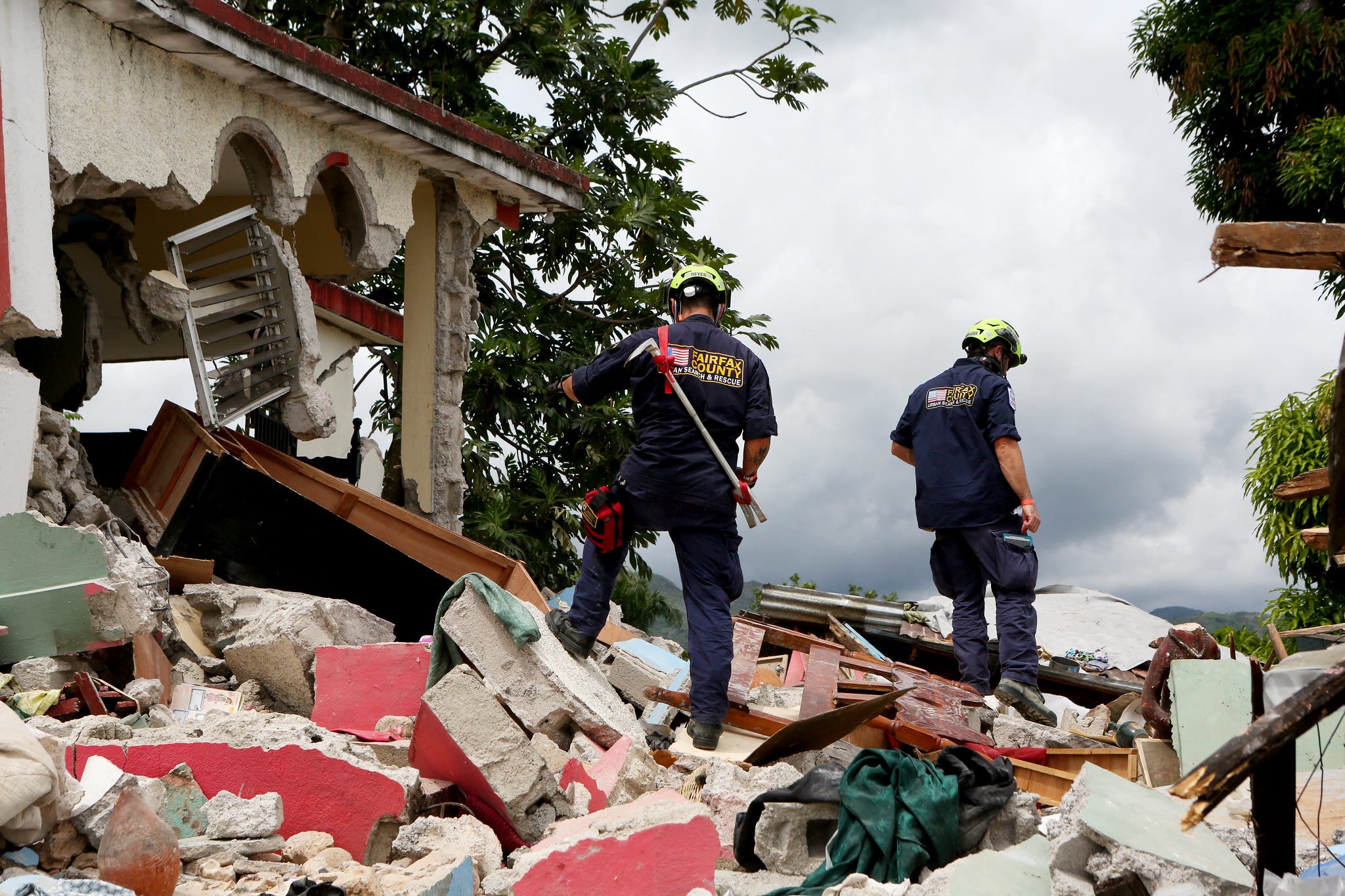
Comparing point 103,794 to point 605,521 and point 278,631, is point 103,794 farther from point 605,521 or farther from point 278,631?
point 605,521

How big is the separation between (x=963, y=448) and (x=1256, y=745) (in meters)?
4.68

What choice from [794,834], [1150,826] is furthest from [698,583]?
[1150,826]

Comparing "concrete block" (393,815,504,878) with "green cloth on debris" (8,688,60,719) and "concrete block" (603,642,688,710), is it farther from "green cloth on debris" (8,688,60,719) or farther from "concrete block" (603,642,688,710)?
"concrete block" (603,642,688,710)

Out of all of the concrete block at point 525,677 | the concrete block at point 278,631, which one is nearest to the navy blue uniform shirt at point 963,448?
the concrete block at point 525,677

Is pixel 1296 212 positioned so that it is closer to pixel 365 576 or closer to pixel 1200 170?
pixel 1200 170

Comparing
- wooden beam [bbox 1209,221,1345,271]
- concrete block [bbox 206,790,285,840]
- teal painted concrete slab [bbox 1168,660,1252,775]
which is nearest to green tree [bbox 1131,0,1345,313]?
teal painted concrete slab [bbox 1168,660,1252,775]

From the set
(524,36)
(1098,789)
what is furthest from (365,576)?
(524,36)

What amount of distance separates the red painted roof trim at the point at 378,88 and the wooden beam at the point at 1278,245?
551cm

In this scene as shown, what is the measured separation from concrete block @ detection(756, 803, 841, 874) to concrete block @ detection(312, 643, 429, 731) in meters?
1.83

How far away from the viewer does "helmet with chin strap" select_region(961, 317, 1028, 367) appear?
7.12 m

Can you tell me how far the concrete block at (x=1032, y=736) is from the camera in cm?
580

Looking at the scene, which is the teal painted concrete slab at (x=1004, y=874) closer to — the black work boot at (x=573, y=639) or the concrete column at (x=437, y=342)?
the black work boot at (x=573, y=639)

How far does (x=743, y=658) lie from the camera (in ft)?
19.4

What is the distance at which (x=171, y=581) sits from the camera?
6.29m
